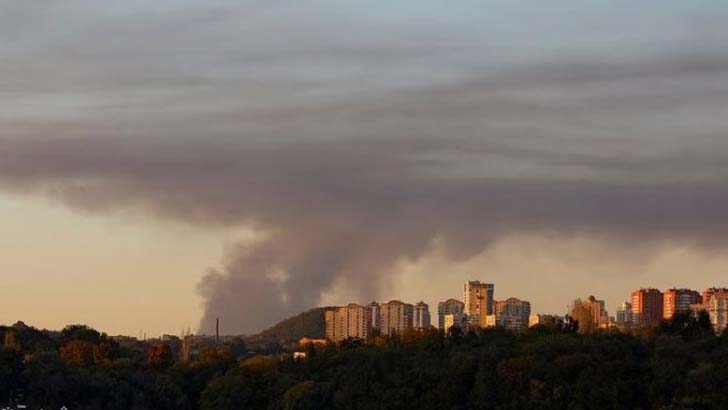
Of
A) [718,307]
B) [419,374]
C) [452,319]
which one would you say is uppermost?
[718,307]

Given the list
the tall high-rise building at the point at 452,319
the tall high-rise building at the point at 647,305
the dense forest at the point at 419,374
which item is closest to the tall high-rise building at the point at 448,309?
the tall high-rise building at the point at 452,319

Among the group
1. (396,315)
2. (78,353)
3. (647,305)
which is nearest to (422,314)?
(396,315)

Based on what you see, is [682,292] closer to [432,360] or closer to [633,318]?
[633,318]

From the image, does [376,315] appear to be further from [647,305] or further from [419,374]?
[419,374]

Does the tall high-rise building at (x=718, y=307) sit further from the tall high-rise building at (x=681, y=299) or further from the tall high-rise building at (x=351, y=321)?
the tall high-rise building at (x=351, y=321)

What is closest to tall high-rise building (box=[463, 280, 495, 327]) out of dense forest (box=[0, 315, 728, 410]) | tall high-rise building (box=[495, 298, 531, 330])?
tall high-rise building (box=[495, 298, 531, 330])

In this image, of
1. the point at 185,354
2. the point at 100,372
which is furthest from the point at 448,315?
the point at 100,372

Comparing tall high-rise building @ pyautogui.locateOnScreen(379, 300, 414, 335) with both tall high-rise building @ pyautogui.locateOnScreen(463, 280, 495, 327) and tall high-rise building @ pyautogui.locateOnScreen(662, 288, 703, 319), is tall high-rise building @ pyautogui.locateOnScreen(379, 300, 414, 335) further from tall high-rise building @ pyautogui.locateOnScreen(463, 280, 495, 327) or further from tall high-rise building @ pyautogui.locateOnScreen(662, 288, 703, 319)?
tall high-rise building @ pyautogui.locateOnScreen(662, 288, 703, 319)

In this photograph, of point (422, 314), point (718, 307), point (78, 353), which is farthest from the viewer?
point (422, 314)
